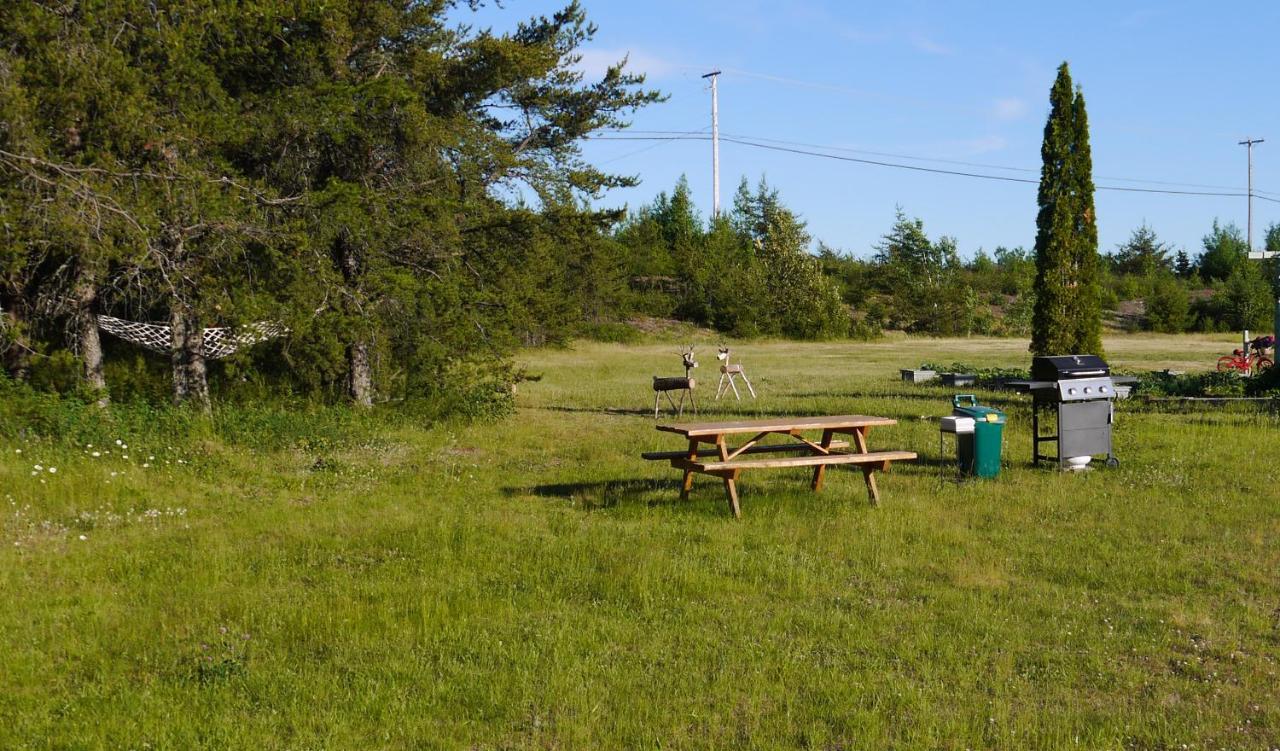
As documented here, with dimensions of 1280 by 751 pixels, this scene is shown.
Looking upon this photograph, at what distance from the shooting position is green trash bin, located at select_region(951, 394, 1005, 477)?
11.1 metres

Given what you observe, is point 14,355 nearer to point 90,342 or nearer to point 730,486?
point 90,342

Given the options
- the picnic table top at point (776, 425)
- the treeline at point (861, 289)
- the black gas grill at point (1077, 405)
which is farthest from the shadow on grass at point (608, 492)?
the treeline at point (861, 289)

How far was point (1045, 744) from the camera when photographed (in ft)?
14.8

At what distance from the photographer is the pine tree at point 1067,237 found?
17.7 m

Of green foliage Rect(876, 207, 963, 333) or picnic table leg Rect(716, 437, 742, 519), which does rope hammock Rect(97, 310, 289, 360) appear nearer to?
picnic table leg Rect(716, 437, 742, 519)

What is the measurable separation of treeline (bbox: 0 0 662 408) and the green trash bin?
6856 millimetres

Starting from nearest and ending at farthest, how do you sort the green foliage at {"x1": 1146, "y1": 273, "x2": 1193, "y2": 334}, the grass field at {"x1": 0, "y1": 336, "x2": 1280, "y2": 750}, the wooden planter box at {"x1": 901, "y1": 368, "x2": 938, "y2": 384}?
the grass field at {"x1": 0, "y1": 336, "x2": 1280, "y2": 750}
the wooden planter box at {"x1": 901, "y1": 368, "x2": 938, "y2": 384}
the green foliage at {"x1": 1146, "y1": 273, "x2": 1193, "y2": 334}

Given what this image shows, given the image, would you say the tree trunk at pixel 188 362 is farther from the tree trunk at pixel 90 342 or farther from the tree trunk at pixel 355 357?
the tree trunk at pixel 355 357

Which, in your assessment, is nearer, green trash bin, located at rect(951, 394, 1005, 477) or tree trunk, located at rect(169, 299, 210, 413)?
green trash bin, located at rect(951, 394, 1005, 477)

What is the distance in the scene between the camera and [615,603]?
6.61m

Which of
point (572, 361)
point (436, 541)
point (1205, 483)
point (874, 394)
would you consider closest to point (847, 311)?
point (572, 361)

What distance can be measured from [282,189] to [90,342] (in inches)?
126

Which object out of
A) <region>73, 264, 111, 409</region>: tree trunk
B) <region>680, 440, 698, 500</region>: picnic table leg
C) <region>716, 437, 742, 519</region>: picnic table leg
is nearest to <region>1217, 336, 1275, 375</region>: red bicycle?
<region>680, 440, 698, 500</region>: picnic table leg

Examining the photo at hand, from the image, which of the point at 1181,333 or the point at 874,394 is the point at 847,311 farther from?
the point at 874,394
